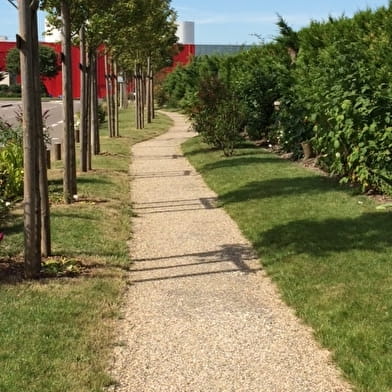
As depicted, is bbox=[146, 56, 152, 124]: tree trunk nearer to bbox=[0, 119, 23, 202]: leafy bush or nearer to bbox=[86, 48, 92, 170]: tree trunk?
bbox=[86, 48, 92, 170]: tree trunk

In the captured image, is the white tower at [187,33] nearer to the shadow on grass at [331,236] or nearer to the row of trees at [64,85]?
the row of trees at [64,85]

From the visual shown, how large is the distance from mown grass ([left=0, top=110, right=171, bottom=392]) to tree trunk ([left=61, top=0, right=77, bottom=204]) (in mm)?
445

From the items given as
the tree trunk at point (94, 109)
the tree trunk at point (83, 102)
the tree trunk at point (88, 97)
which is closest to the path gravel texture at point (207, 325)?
the tree trunk at point (83, 102)

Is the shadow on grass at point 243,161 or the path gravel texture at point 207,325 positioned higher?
the shadow on grass at point 243,161

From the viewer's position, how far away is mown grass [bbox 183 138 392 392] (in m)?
4.07

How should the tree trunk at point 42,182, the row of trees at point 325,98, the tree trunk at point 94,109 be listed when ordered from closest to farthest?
the tree trunk at point 42,182, the row of trees at point 325,98, the tree trunk at point 94,109

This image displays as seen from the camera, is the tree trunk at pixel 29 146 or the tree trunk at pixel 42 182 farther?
the tree trunk at pixel 42 182

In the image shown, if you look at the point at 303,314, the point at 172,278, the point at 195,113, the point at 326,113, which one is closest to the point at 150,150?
the point at 195,113

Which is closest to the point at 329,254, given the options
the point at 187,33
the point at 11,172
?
the point at 11,172

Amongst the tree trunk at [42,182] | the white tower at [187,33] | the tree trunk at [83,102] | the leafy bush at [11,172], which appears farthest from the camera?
the white tower at [187,33]

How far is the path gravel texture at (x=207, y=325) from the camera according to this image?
3655 millimetres

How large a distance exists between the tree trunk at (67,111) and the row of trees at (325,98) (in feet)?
12.8

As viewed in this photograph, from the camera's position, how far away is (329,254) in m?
6.16

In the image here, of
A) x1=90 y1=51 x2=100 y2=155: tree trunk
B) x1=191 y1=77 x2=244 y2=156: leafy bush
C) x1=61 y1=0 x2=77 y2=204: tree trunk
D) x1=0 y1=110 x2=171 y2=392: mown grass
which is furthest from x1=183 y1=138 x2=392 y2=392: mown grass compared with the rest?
x1=90 y1=51 x2=100 y2=155: tree trunk
